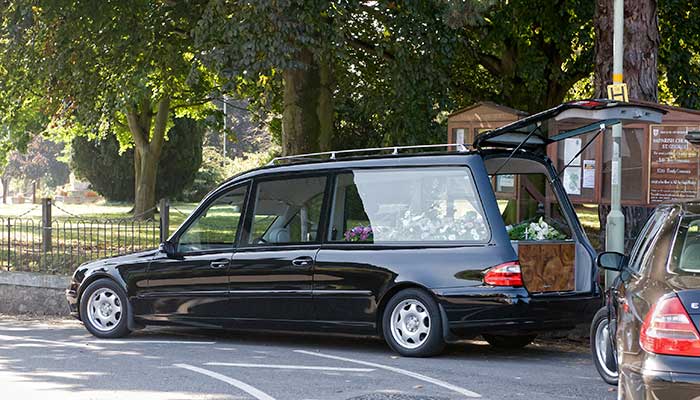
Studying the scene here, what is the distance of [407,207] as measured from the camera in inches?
416

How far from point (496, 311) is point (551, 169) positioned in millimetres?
1810

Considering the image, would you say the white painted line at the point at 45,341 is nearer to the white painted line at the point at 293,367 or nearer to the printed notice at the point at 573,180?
the white painted line at the point at 293,367

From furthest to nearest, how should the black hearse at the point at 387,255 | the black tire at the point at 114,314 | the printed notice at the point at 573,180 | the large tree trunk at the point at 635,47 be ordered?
the printed notice at the point at 573,180 → the large tree trunk at the point at 635,47 → the black tire at the point at 114,314 → the black hearse at the point at 387,255

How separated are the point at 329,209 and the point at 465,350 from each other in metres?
1.92

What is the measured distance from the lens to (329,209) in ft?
36.2

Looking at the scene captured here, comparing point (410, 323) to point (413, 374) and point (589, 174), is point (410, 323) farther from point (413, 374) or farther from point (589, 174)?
point (589, 174)

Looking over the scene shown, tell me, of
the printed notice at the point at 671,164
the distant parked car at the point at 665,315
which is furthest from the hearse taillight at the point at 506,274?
the printed notice at the point at 671,164

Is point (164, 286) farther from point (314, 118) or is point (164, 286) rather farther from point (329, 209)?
A: point (314, 118)

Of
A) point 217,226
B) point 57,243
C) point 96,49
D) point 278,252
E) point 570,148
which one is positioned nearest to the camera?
point 278,252

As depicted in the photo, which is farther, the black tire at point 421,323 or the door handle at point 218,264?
the door handle at point 218,264

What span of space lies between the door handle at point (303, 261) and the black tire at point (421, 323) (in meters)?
0.95

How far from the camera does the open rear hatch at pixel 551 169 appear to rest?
1016cm

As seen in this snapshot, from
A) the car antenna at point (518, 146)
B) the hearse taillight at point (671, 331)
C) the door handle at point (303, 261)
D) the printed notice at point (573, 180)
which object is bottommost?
the door handle at point (303, 261)

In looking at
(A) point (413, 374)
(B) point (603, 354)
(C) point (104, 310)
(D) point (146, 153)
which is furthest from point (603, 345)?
(D) point (146, 153)
